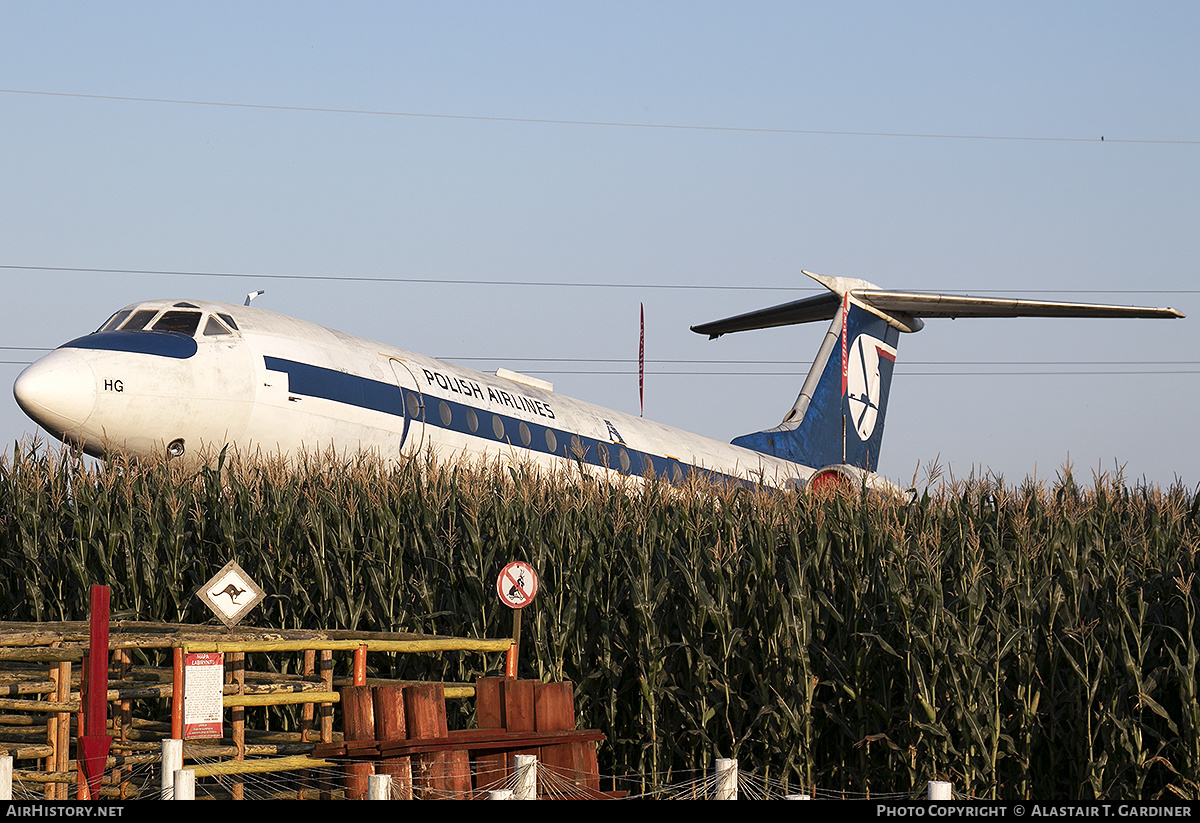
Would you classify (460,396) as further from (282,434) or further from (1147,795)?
(1147,795)

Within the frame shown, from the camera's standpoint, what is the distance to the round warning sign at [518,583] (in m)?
13.5

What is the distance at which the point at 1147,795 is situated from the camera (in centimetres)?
1209

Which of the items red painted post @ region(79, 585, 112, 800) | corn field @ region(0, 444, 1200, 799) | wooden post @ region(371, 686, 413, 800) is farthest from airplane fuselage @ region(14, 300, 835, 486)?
red painted post @ region(79, 585, 112, 800)

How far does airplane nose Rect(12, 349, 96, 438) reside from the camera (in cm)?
1856

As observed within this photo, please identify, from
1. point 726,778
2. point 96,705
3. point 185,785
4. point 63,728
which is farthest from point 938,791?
point 63,728

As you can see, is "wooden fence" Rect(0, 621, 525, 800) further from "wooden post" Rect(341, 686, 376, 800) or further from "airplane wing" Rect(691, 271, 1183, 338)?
"airplane wing" Rect(691, 271, 1183, 338)

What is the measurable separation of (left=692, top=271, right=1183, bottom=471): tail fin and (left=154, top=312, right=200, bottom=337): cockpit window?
17.5 m

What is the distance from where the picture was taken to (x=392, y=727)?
9.79m

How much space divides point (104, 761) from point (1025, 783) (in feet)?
28.2

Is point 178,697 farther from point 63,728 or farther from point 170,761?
point 63,728

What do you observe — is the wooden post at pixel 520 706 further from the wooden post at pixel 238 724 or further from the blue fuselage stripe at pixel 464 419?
the blue fuselage stripe at pixel 464 419

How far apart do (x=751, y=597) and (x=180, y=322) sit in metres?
11.6

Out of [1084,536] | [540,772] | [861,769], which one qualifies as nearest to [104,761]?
[540,772]

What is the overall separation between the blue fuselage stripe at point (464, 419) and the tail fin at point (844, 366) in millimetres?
8129
